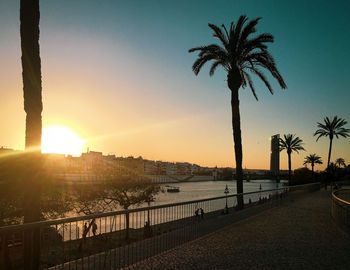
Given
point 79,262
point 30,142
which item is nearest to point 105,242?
point 79,262

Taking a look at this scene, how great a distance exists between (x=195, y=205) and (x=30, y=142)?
572cm

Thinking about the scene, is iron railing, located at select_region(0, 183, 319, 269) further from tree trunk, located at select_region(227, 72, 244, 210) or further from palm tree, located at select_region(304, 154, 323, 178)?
palm tree, located at select_region(304, 154, 323, 178)

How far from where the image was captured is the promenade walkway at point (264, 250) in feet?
22.2

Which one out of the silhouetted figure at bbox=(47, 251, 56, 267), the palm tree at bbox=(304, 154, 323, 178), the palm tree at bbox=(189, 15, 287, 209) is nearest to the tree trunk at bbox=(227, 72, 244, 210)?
the palm tree at bbox=(189, 15, 287, 209)

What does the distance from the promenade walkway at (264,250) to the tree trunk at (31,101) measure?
2.73 m

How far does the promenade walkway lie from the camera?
6.78m

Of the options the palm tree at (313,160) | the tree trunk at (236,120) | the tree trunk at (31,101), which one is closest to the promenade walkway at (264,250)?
the tree trunk at (31,101)

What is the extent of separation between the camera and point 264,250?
8.09m

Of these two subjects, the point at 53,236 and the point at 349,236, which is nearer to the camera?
the point at 53,236

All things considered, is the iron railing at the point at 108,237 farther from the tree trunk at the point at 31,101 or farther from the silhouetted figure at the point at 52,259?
the tree trunk at the point at 31,101

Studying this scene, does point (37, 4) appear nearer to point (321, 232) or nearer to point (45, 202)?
point (321, 232)

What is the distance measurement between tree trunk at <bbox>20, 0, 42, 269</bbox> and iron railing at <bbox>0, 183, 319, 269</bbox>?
699 millimetres

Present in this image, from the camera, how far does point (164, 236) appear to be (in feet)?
26.0

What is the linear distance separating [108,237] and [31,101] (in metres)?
3.81
